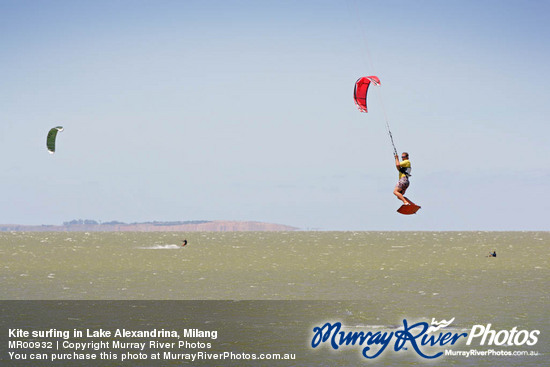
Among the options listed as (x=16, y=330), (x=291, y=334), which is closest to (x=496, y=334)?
(x=291, y=334)

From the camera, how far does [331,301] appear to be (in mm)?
29953

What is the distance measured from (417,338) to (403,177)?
17.7 ft

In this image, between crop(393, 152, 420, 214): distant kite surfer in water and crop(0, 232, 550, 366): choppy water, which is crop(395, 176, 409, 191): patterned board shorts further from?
crop(0, 232, 550, 366): choppy water

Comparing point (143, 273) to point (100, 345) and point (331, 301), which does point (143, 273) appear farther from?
point (100, 345)

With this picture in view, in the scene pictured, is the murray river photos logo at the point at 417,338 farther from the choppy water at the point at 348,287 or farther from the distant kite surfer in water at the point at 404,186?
the distant kite surfer in water at the point at 404,186

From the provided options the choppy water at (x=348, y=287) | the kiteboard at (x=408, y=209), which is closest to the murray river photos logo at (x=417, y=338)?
the choppy water at (x=348, y=287)

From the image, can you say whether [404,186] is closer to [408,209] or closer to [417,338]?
[408,209]

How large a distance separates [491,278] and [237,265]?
760 inches

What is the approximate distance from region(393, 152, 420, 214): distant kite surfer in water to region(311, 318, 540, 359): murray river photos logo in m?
3.86

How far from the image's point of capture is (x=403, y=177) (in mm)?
24203

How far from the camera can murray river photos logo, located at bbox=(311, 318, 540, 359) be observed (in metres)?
20.6

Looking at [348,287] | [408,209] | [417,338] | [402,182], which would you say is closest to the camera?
[417,338]

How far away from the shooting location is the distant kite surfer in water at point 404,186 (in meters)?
23.9

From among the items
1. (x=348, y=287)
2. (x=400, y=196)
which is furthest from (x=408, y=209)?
(x=348, y=287)
